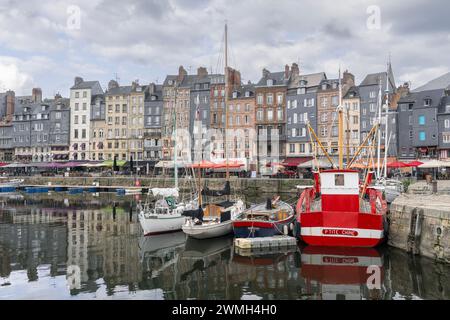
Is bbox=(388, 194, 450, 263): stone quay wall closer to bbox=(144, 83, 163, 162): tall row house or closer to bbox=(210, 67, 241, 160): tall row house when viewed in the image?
bbox=(210, 67, 241, 160): tall row house

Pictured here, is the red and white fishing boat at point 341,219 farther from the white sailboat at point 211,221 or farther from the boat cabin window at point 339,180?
the white sailboat at point 211,221

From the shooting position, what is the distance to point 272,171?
65.5 metres

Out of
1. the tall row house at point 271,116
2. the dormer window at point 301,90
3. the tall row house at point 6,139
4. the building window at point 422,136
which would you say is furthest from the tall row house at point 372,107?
the tall row house at point 6,139

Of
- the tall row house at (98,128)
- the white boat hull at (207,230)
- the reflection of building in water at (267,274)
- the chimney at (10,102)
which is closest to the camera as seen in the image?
the reflection of building in water at (267,274)

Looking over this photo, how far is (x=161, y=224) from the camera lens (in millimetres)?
28203

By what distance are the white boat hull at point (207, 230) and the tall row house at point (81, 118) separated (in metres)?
63.7

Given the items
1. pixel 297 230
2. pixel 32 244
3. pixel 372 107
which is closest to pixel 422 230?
pixel 297 230

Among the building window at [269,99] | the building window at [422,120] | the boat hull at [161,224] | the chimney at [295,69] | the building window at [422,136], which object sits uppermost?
the chimney at [295,69]

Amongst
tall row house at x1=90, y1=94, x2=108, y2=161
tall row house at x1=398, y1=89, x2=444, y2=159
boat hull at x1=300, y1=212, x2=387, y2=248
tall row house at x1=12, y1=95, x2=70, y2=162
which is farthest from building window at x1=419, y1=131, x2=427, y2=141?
tall row house at x1=12, y1=95, x2=70, y2=162

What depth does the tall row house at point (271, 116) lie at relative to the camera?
70037 millimetres

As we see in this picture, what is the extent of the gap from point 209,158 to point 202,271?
5209 centimetres

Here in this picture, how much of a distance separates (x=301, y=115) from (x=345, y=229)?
1937 inches

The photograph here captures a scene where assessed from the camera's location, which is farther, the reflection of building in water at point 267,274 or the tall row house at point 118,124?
the tall row house at point 118,124

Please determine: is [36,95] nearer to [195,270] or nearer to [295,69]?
[295,69]
